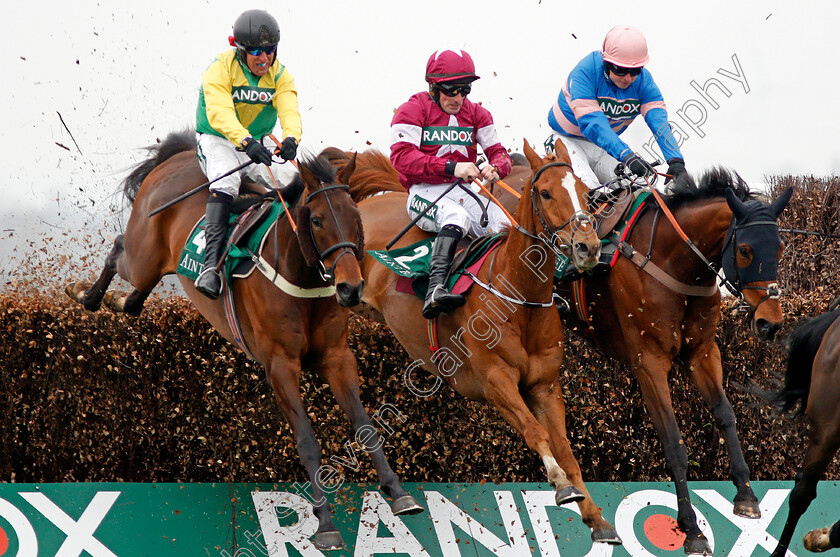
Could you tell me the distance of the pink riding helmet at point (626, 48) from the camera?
5.69 metres

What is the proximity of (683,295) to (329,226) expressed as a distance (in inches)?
79.5

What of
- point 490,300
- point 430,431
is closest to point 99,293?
point 430,431

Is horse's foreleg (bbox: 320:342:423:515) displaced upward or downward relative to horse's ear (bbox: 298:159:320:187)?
downward

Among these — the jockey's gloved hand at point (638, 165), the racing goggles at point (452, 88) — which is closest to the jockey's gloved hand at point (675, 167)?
the jockey's gloved hand at point (638, 165)

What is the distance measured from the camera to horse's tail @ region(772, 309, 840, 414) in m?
5.16

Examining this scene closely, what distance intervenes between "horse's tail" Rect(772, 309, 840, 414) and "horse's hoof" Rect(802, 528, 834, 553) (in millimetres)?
710

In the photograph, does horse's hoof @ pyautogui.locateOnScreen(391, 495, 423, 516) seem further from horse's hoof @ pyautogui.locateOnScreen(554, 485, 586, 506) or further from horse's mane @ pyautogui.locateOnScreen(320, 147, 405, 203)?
horse's mane @ pyautogui.locateOnScreen(320, 147, 405, 203)

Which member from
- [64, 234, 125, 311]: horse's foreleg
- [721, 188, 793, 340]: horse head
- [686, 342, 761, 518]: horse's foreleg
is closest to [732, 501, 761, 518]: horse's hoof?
[686, 342, 761, 518]: horse's foreleg

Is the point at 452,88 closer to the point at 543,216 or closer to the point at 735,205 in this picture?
the point at 543,216

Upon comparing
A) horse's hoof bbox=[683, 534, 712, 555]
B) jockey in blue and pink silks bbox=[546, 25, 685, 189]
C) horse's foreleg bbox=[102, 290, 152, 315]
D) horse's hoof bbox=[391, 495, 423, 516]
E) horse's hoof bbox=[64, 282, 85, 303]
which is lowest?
horse's hoof bbox=[683, 534, 712, 555]

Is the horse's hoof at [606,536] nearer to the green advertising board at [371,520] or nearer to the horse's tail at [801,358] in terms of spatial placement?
the green advertising board at [371,520]

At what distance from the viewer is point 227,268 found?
17.7 ft

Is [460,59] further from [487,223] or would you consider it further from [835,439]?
[835,439]

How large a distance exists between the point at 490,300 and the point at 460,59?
1441mm
